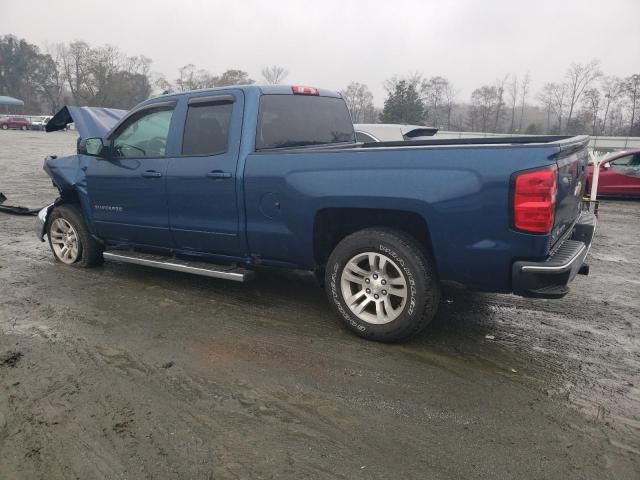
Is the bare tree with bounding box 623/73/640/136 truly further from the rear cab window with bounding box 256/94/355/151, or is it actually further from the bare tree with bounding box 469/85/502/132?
the rear cab window with bounding box 256/94/355/151

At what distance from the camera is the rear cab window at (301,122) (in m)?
4.49

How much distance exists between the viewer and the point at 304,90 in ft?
16.3

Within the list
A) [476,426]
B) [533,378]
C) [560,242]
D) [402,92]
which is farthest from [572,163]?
[402,92]

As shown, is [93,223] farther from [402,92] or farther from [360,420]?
[402,92]

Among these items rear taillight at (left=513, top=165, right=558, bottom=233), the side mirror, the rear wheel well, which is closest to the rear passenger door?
the rear wheel well

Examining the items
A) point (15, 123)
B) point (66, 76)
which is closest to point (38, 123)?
point (15, 123)

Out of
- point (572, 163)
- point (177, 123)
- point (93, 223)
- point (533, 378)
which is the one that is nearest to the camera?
point (533, 378)

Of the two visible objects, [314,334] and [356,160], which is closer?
[356,160]

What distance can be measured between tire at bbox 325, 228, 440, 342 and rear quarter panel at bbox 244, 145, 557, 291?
0.59 ft

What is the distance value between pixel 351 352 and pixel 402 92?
152 feet

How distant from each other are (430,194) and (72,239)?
4.47 meters

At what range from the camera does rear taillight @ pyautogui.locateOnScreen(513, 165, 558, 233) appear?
3096mm

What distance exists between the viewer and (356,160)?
3.70 meters

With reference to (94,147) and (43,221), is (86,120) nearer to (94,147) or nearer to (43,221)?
(43,221)
